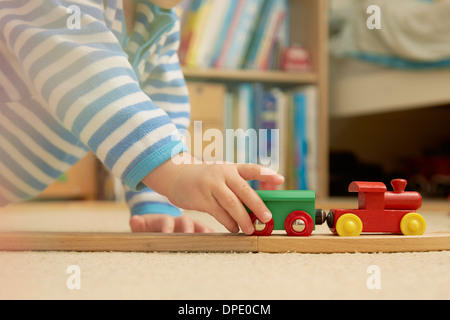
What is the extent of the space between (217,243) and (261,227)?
5cm

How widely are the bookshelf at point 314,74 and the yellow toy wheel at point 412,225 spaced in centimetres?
103

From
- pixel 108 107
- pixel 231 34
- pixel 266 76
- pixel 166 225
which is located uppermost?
pixel 231 34

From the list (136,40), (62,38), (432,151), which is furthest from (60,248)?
(432,151)

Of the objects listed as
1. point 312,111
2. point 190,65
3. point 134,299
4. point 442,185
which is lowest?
point 442,185

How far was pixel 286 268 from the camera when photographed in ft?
1.40

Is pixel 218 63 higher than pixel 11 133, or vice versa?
pixel 218 63

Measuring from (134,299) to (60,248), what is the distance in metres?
0.25

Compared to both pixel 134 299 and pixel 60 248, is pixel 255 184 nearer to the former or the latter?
pixel 60 248

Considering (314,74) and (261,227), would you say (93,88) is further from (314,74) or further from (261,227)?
(314,74)

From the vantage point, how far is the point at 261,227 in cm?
53

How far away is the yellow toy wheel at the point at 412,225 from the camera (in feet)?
1.79

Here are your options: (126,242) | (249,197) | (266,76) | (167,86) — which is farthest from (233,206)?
(266,76)

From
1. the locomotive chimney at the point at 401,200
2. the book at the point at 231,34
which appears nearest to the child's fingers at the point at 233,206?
the locomotive chimney at the point at 401,200

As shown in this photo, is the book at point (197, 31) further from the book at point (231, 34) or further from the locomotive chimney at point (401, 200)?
the locomotive chimney at point (401, 200)
